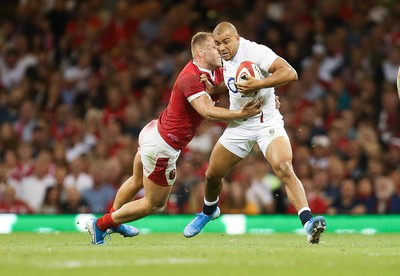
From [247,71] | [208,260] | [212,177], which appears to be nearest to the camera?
[208,260]

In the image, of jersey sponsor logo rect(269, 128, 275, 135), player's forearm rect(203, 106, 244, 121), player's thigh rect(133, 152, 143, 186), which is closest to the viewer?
player's forearm rect(203, 106, 244, 121)

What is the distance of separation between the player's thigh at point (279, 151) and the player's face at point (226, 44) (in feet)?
3.67

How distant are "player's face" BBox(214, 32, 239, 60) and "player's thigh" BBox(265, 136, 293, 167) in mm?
1118

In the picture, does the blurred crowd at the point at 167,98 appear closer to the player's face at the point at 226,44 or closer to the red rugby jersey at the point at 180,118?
the red rugby jersey at the point at 180,118

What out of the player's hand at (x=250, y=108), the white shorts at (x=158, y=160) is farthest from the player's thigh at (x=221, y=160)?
the player's hand at (x=250, y=108)

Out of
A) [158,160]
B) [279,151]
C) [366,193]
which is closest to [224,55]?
[279,151]

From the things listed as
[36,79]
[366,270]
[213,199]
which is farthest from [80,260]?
[36,79]

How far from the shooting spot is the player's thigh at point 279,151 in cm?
1127

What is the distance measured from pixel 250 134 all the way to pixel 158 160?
46.2 inches

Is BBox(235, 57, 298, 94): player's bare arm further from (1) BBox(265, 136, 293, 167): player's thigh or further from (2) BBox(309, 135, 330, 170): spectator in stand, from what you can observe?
(2) BBox(309, 135, 330, 170): spectator in stand

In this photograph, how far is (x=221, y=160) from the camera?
11938 mm

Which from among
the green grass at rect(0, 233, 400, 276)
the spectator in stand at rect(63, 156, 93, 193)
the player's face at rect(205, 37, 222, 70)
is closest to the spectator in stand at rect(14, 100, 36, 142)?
the spectator in stand at rect(63, 156, 93, 193)

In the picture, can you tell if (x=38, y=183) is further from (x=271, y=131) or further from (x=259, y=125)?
(x=271, y=131)

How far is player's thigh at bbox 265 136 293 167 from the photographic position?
11.3 meters
